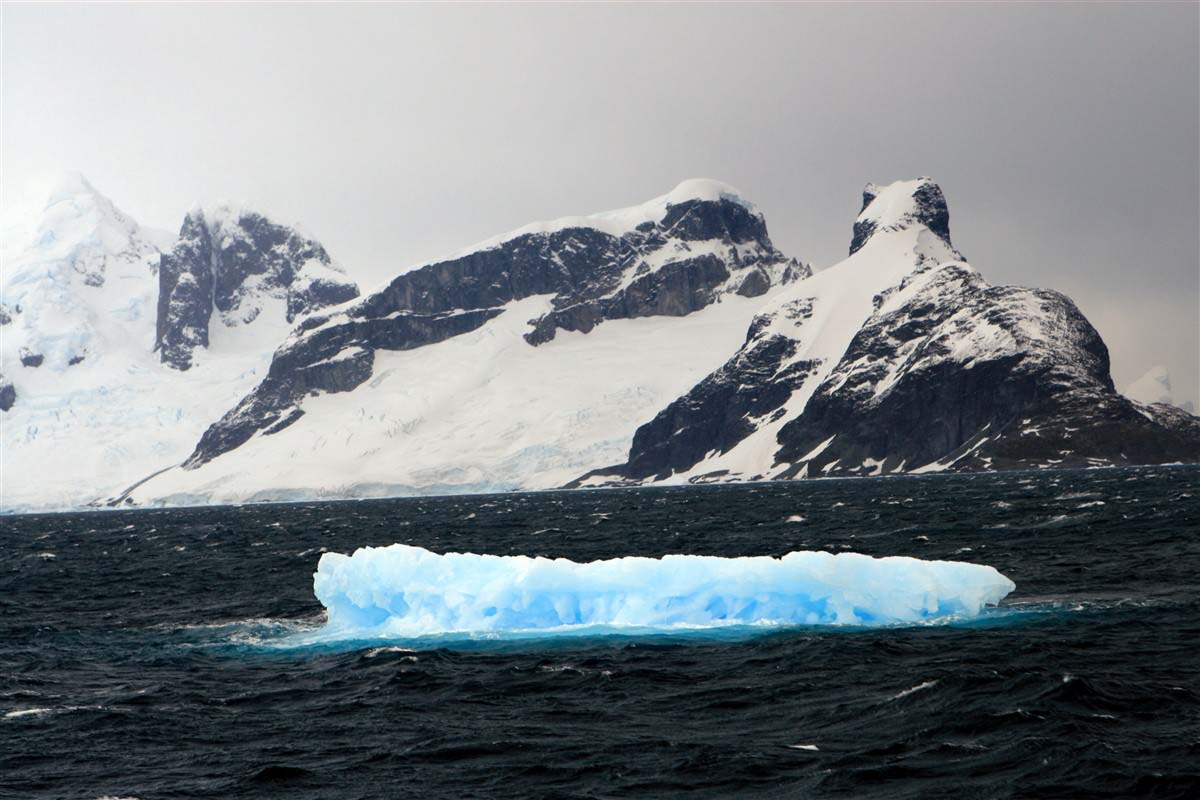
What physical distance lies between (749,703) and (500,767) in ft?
24.0

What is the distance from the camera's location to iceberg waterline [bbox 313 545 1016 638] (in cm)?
4409

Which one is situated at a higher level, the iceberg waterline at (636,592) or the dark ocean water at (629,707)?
the iceberg waterline at (636,592)

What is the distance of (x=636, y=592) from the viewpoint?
151 feet

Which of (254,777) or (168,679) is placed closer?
(254,777)

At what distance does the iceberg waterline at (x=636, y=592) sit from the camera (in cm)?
4409

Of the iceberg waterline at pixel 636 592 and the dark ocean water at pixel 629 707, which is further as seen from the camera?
the iceberg waterline at pixel 636 592

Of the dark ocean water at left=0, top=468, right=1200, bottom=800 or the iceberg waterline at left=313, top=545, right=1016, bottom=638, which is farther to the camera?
the iceberg waterline at left=313, top=545, right=1016, bottom=638

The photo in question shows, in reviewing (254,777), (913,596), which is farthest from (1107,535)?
(254,777)

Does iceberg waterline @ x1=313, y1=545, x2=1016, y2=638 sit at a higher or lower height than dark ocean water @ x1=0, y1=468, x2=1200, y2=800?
higher

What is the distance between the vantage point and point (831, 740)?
89.2 ft

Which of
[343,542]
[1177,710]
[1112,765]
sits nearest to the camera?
[1112,765]

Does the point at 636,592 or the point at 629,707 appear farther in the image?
the point at 636,592

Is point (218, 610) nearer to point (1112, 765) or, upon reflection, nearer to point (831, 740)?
point (831, 740)

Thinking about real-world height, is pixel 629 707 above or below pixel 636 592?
below
